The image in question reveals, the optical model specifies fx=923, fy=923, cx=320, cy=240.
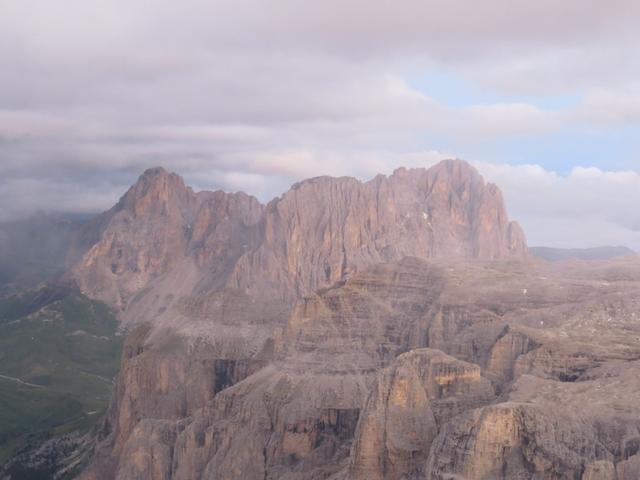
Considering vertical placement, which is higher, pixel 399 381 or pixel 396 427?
pixel 399 381

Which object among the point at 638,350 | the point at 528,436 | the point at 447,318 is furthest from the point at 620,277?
the point at 528,436

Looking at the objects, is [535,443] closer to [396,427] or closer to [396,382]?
[396,427]

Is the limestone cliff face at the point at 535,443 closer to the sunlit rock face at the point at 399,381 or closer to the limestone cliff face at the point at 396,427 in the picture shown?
the sunlit rock face at the point at 399,381

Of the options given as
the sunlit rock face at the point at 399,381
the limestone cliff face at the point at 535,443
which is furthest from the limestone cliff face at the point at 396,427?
the limestone cliff face at the point at 535,443

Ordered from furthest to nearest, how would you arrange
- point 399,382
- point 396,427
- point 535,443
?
point 399,382
point 396,427
point 535,443

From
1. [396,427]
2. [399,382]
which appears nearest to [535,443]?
[396,427]

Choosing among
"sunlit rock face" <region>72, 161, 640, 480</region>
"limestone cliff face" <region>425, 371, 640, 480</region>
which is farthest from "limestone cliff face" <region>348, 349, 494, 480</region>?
"limestone cliff face" <region>425, 371, 640, 480</region>

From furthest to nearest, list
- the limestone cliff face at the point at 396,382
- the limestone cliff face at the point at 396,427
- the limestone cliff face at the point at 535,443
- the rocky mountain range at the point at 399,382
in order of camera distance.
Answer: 1. the limestone cliff face at the point at 396,427
2. the limestone cliff face at the point at 396,382
3. the rocky mountain range at the point at 399,382
4. the limestone cliff face at the point at 535,443

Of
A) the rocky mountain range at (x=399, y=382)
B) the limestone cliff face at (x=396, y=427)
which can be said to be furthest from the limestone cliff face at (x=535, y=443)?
the limestone cliff face at (x=396, y=427)

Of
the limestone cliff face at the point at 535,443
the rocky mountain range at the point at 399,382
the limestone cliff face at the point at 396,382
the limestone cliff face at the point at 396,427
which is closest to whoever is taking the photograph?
the limestone cliff face at the point at 535,443

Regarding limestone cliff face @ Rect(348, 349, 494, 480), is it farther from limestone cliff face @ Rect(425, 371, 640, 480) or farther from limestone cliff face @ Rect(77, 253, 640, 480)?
limestone cliff face @ Rect(425, 371, 640, 480)

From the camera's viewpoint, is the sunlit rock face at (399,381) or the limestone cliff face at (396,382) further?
the limestone cliff face at (396,382)

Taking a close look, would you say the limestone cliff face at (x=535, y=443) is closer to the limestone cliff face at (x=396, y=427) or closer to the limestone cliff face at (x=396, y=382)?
the limestone cliff face at (x=396, y=382)

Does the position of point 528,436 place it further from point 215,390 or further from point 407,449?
point 215,390
